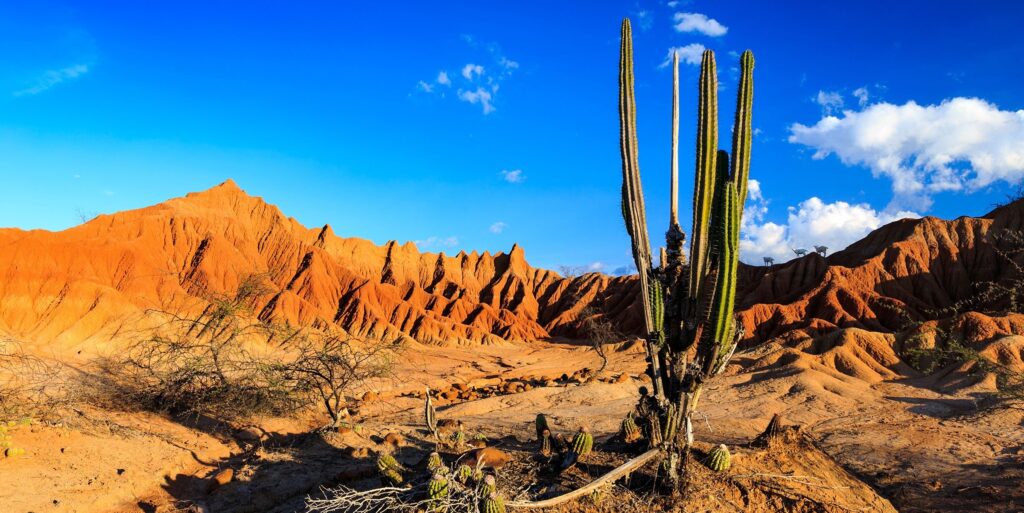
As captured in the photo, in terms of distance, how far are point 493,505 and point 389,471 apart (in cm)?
191

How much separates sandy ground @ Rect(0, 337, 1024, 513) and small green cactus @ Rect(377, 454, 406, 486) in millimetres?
1463

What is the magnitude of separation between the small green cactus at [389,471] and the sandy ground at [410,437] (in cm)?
146

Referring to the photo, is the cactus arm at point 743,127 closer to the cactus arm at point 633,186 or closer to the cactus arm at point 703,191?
the cactus arm at point 703,191

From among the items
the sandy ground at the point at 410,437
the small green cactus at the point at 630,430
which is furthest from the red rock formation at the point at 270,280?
the small green cactus at the point at 630,430

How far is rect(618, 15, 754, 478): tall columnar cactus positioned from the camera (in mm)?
6066

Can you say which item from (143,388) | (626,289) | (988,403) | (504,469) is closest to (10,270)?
(143,388)

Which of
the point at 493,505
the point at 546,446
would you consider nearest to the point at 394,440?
the point at 546,446

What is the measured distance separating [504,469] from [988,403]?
15.7 m

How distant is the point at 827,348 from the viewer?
2747 centimetres

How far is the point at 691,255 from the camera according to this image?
20.7ft

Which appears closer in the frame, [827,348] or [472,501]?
[472,501]

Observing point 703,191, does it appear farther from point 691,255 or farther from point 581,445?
point 581,445

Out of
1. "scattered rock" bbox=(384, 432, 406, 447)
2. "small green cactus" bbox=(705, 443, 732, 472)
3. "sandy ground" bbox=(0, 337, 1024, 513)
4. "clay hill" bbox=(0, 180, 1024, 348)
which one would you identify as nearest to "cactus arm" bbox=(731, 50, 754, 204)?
"small green cactus" bbox=(705, 443, 732, 472)

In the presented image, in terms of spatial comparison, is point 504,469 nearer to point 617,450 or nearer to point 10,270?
point 617,450
